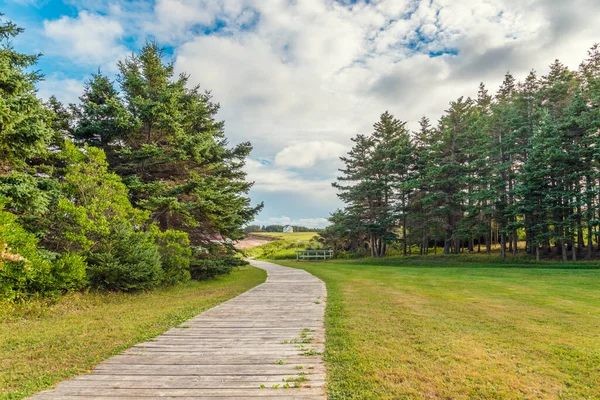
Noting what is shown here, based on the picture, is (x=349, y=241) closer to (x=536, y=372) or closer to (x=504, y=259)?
(x=504, y=259)

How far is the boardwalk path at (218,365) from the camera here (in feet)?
10.4

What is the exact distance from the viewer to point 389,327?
5.61 metres

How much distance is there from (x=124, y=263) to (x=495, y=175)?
27242mm

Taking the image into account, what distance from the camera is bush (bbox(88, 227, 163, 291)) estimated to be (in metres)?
9.38

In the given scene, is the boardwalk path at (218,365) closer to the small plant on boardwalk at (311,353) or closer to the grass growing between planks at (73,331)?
the small plant on boardwalk at (311,353)

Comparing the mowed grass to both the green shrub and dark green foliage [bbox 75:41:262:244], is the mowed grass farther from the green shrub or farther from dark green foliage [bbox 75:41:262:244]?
dark green foliage [bbox 75:41:262:244]

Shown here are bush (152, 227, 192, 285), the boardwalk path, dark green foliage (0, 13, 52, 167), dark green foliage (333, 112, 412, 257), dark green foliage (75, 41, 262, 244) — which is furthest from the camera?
dark green foliage (333, 112, 412, 257)

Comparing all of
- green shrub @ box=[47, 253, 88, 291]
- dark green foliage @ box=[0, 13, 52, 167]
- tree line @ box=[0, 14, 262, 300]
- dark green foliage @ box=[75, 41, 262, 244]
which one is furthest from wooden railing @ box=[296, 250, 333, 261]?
dark green foliage @ box=[0, 13, 52, 167]

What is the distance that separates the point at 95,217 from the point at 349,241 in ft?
98.9

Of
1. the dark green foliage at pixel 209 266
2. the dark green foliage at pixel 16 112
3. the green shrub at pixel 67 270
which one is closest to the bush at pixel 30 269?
the green shrub at pixel 67 270

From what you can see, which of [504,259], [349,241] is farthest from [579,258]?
[349,241]

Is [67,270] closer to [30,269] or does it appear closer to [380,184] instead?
[30,269]

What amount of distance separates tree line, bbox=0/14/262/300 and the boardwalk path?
10.6ft

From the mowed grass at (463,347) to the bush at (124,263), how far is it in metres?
6.41
